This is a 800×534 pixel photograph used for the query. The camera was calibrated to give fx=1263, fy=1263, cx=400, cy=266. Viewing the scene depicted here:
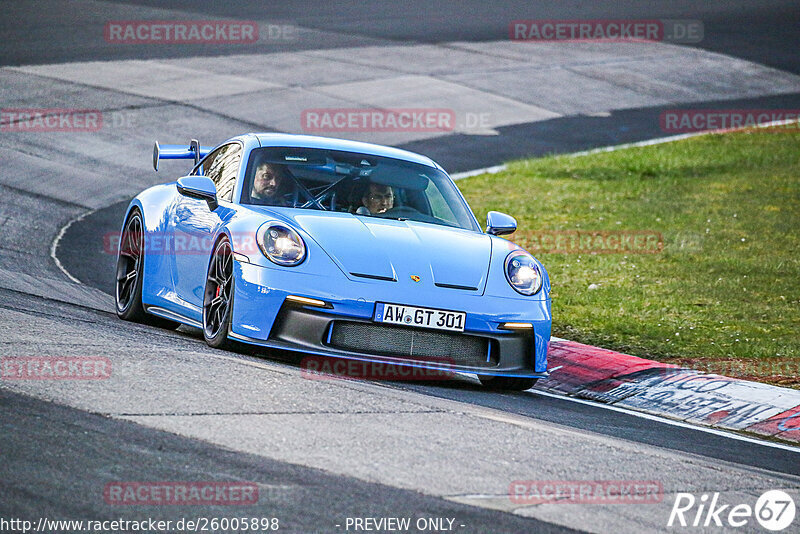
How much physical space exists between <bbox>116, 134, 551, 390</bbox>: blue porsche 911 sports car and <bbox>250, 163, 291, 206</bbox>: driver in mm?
10

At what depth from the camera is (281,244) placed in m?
7.14

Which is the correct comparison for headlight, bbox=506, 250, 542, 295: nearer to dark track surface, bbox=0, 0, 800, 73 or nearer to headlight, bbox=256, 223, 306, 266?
headlight, bbox=256, 223, 306, 266

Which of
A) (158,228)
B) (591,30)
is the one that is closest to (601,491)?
(158,228)

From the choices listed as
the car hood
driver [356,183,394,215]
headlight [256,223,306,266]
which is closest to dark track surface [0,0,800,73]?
driver [356,183,394,215]

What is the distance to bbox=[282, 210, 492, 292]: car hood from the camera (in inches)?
279

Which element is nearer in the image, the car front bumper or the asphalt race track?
the asphalt race track

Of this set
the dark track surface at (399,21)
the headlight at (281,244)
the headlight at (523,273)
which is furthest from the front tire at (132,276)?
the dark track surface at (399,21)

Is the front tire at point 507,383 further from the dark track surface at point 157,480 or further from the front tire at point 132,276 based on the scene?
the dark track surface at point 157,480

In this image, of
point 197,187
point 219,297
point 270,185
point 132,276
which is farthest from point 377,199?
point 132,276

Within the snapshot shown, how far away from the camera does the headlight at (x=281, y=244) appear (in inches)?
279

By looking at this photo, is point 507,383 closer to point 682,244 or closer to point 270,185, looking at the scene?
point 270,185

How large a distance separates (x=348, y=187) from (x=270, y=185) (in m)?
0.50

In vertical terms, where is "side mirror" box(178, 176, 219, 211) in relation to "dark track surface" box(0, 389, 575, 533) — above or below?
above

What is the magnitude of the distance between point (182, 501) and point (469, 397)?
9.89ft
